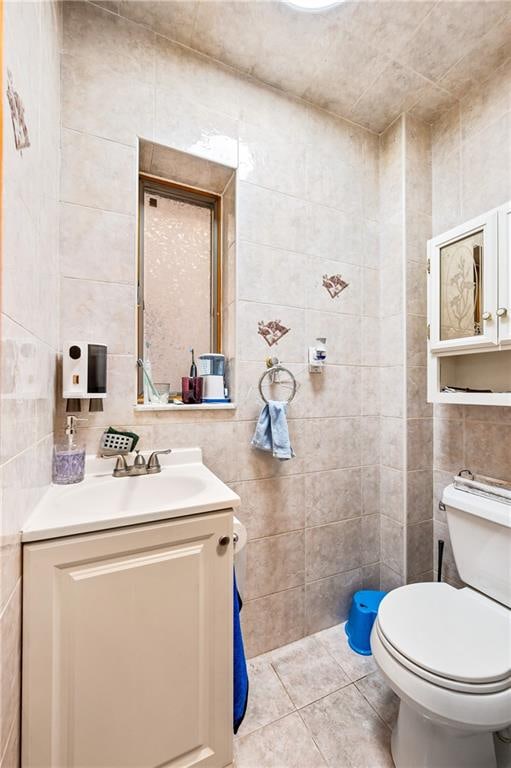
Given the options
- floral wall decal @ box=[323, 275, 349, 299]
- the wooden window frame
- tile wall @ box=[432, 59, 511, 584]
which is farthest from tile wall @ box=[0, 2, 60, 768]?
tile wall @ box=[432, 59, 511, 584]

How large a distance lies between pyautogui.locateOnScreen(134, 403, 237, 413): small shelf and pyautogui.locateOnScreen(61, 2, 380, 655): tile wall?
28mm

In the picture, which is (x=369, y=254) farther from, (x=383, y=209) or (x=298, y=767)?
(x=298, y=767)

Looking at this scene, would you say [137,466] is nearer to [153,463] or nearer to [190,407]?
[153,463]

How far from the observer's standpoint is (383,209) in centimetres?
176

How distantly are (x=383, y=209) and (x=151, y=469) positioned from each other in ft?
5.73

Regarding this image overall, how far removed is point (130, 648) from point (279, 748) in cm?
74

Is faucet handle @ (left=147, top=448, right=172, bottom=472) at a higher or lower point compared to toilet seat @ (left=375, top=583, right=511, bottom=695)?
higher

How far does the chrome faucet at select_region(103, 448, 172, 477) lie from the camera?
115 cm

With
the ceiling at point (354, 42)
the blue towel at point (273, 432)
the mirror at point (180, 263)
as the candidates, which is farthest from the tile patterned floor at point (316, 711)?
the ceiling at point (354, 42)

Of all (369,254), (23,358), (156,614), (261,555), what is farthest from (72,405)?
(369,254)

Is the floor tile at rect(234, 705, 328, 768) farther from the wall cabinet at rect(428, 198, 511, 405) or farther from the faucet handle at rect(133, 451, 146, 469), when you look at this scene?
the wall cabinet at rect(428, 198, 511, 405)

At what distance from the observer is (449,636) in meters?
1.00

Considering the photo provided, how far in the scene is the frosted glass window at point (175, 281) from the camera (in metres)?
1.51

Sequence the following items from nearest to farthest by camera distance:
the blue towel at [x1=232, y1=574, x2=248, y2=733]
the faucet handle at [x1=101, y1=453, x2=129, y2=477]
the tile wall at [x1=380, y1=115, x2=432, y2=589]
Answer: the blue towel at [x1=232, y1=574, x2=248, y2=733], the faucet handle at [x1=101, y1=453, x2=129, y2=477], the tile wall at [x1=380, y1=115, x2=432, y2=589]
